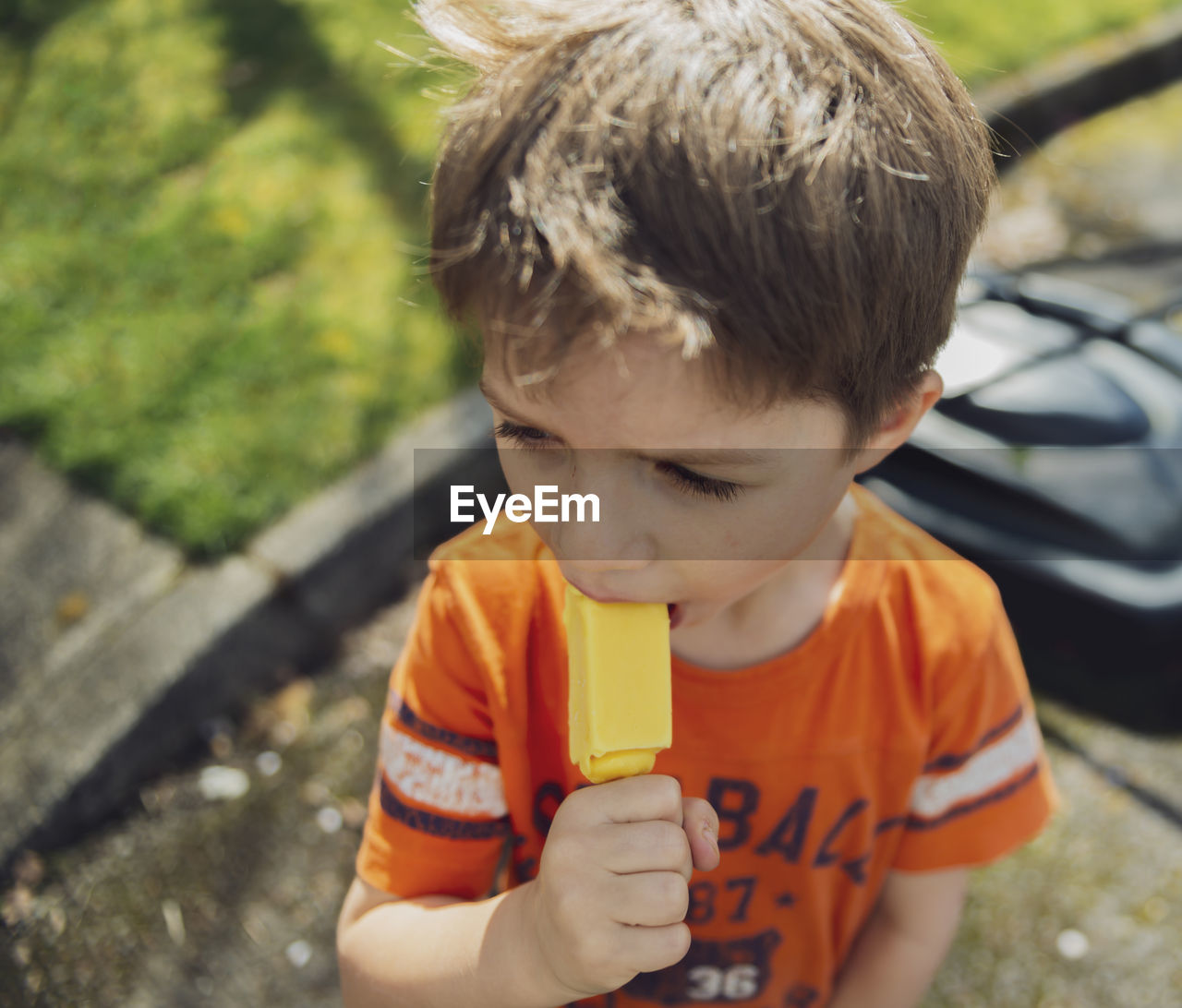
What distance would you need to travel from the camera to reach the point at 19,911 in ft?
7.87

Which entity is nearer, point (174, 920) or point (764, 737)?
point (764, 737)

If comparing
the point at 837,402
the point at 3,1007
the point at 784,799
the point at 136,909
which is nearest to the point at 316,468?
the point at 136,909

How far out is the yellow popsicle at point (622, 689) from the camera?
47.9 inches

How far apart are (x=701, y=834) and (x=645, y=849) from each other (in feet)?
0.26

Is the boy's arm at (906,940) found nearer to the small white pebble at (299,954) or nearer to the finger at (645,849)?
the finger at (645,849)

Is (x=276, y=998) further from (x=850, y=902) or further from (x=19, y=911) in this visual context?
(x=850, y=902)

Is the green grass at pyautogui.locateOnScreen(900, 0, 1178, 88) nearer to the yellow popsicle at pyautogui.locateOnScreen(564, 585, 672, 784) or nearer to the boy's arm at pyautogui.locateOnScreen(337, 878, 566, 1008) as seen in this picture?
the yellow popsicle at pyautogui.locateOnScreen(564, 585, 672, 784)

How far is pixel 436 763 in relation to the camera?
1.48 m

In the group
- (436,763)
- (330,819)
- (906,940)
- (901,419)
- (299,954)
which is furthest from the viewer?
(330,819)

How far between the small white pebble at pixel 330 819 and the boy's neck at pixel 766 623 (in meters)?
1.44

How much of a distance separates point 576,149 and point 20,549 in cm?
269

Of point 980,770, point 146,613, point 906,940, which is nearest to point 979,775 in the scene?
point 980,770

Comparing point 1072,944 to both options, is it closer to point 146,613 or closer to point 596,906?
point 596,906

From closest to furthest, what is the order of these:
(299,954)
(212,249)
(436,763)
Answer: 1. (436,763)
2. (299,954)
3. (212,249)
